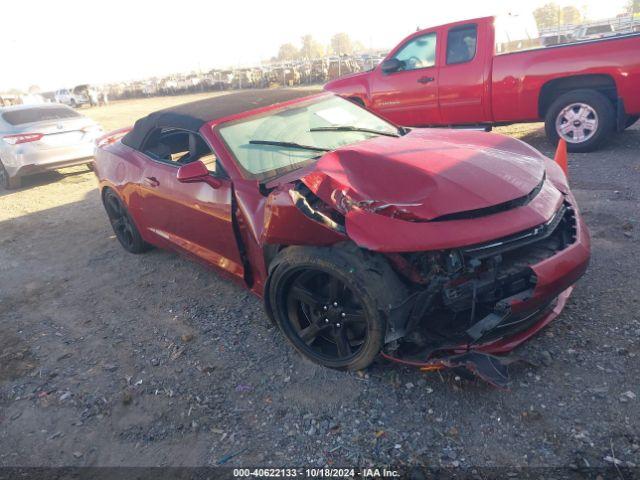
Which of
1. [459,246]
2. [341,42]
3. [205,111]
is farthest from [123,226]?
[341,42]

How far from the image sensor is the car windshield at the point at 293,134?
3.41 meters

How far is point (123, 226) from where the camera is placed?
517cm

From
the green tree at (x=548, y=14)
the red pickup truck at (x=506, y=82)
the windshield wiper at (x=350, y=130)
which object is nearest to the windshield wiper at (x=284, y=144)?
the windshield wiper at (x=350, y=130)

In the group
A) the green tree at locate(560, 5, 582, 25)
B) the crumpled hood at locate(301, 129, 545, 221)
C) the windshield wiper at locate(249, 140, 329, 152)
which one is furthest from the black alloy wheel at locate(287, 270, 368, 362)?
the green tree at locate(560, 5, 582, 25)

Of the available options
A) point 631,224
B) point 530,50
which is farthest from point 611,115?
point 631,224

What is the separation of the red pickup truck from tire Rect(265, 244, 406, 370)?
380 cm

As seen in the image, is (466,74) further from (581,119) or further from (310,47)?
(310,47)

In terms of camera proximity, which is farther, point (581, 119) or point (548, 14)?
point (548, 14)

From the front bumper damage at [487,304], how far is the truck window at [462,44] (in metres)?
5.15

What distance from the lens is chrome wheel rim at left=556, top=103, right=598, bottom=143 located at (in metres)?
6.42

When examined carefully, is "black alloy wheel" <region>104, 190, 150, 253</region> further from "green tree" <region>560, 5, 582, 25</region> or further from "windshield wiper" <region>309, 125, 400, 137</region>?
"green tree" <region>560, 5, 582, 25</region>

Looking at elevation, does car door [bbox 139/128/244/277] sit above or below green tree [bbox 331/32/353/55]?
below

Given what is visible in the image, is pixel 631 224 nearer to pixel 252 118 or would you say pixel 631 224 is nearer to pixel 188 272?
pixel 252 118

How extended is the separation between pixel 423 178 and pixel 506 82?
4.91 metres
